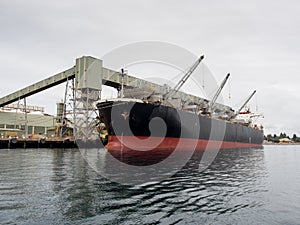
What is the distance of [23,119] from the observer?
89688mm

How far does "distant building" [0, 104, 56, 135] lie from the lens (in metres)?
82.6

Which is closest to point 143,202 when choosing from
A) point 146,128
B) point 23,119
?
point 146,128

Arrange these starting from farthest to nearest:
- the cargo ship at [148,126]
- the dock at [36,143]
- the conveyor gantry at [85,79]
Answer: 1. the conveyor gantry at [85,79]
2. the dock at [36,143]
3. the cargo ship at [148,126]

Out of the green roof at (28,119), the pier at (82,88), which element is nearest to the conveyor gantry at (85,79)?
the pier at (82,88)

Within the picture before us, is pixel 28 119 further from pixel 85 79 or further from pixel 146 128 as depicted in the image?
pixel 146 128

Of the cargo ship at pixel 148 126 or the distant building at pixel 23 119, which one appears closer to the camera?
the cargo ship at pixel 148 126

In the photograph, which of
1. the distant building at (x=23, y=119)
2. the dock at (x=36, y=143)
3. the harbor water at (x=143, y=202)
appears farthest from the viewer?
the distant building at (x=23, y=119)

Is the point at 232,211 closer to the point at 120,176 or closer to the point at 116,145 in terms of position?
the point at 120,176

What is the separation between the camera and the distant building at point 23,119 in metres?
82.6

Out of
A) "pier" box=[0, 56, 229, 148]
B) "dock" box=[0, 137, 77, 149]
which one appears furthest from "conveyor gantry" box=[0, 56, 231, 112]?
"dock" box=[0, 137, 77, 149]

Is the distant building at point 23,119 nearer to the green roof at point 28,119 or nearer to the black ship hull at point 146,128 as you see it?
the green roof at point 28,119

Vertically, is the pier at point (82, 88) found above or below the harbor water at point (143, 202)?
above

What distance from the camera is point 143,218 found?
843 cm

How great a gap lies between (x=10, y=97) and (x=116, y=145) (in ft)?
143
